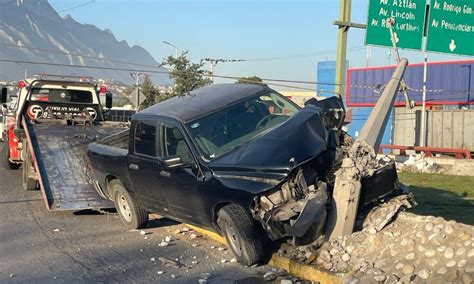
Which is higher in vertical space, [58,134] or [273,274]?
[58,134]

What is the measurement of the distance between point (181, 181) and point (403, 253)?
106 inches

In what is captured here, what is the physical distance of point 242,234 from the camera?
609 cm

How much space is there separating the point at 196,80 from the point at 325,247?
31711mm

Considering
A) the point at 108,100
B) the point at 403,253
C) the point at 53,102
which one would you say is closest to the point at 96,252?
the point at 403,253

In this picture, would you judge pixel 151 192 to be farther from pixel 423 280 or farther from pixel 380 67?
pixel 380 67

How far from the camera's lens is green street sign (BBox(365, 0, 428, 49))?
1689 cm

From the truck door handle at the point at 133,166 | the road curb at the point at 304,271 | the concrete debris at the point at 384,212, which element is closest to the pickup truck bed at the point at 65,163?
the truck door handle at the point at 133,166

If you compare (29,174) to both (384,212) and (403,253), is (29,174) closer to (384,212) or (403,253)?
(384,212)

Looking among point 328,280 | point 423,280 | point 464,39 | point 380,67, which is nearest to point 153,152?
point 328,280

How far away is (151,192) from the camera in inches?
295

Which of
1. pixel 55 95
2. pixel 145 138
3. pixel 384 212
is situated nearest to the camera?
pixel 384 212

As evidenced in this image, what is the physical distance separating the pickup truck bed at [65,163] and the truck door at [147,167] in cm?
192

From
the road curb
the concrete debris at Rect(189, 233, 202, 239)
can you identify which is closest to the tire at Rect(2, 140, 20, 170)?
the concrete debris at Rect(189, 233, 202, 239)

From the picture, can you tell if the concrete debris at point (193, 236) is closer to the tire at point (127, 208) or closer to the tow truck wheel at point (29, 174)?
the tire at point (127, 208)
